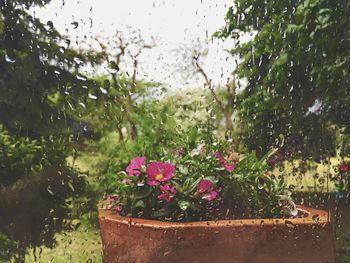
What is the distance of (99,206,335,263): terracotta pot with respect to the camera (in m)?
1.37

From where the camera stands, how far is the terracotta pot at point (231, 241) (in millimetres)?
1369

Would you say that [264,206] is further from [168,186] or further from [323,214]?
[168,186]

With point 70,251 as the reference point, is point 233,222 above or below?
above

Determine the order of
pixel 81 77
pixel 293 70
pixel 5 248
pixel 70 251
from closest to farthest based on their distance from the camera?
pixel 5 248
pixel 70 251
pixel 81 77
pixel 293 70

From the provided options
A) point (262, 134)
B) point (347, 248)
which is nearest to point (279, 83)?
point (262, 134)

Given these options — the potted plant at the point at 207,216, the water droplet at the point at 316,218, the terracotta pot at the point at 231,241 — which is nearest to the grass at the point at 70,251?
the potted plant at the point at 207,216

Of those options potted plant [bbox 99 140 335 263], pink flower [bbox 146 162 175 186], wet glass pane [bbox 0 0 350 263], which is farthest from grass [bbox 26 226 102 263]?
pink flower [bbox 146 162 175 186]

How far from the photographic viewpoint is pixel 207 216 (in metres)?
1.63

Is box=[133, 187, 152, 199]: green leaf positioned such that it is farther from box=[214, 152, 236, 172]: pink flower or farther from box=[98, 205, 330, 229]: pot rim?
box=[214, 152, 236, 172]: pink flower

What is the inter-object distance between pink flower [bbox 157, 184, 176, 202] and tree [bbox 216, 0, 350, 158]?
2.41 meters

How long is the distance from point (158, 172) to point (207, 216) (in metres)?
0.21

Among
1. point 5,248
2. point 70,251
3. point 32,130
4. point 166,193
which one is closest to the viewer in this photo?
point 166,193

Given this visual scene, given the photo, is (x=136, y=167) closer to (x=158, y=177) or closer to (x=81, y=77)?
(x=158, y=177)

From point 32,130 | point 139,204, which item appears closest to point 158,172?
point 139,204
